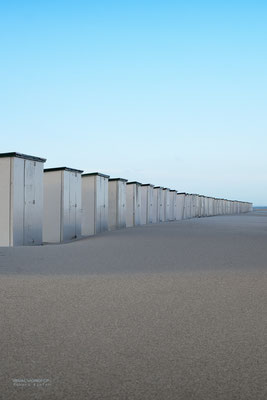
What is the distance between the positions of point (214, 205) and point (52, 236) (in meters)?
41.1

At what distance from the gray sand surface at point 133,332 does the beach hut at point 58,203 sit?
294 inches

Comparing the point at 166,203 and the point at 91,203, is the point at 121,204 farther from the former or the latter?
the point at 166,203

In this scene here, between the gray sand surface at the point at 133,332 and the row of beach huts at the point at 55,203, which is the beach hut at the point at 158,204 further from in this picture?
the gray sand surface at the point at 133,332

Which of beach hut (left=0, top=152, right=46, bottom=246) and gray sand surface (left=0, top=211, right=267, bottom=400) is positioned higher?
beach hut (left=0, top=152, right=46, bottom=246)

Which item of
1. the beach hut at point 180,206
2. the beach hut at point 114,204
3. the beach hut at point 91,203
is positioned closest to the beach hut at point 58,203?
the beach hut at point 91,203

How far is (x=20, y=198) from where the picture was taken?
42.2 ft

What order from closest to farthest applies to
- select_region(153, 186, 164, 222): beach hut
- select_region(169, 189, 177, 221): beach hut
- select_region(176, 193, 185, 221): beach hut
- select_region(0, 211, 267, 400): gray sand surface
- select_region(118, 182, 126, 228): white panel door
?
1. select_region(0, 211, 267, 400): gray sand surface
2. select_region(118, 182, 126, 228): white panel door
3. select_region(153, 186, 164, 222): beach hut
4. select_region(169, 189, 177, 221): beach hut
5. select_region(176, 193, 185, 221): beach hut

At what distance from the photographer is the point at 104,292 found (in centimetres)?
570

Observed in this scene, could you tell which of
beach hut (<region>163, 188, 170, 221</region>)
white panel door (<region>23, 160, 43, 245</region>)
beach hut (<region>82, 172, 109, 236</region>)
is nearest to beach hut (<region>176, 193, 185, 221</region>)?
beach hut (<region>163, 188, 170, 221</region>)

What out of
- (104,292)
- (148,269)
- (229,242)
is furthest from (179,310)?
(229,242)

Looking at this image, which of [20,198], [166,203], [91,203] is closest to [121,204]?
[91,203]

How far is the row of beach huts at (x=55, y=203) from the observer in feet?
41.3

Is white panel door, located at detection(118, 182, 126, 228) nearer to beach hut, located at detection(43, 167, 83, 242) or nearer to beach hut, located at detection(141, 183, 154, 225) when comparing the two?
beach hut, located at detection(141, 183, 154, 225)

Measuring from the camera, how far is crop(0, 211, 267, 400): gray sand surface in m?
2.88
